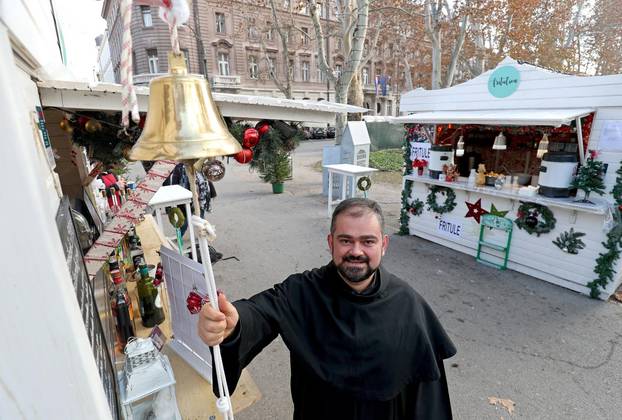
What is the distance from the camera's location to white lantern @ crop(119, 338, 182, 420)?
1.87 m

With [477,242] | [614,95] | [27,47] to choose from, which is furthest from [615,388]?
[27,47]

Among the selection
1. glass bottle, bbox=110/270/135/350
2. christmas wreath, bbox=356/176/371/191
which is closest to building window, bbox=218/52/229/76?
christmas wreath, bbox=356/176/371/191

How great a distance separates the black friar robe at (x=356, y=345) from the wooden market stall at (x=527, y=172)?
4.27 m

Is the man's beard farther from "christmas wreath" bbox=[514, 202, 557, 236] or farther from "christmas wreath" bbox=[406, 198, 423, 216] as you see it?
"christmas wreath" bbox=[406, 198, 423, 216]

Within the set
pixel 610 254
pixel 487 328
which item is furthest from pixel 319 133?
pixel 487 328

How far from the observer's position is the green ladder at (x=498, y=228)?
5.92 m

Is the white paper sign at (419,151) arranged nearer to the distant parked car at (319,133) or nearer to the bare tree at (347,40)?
the bare tree at (347,40)

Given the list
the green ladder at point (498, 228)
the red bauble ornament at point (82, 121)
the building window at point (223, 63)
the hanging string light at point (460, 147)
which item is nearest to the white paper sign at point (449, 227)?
the green ladder at point (498, 228)

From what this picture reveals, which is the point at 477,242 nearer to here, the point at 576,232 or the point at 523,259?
the point at 523,259

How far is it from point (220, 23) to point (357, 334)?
3560 centimetres

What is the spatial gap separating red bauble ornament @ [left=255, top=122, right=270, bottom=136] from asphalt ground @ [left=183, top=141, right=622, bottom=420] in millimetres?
2730

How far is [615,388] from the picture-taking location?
3.48 m

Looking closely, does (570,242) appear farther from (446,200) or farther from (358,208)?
(358,208)

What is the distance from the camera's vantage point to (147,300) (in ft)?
10.2
